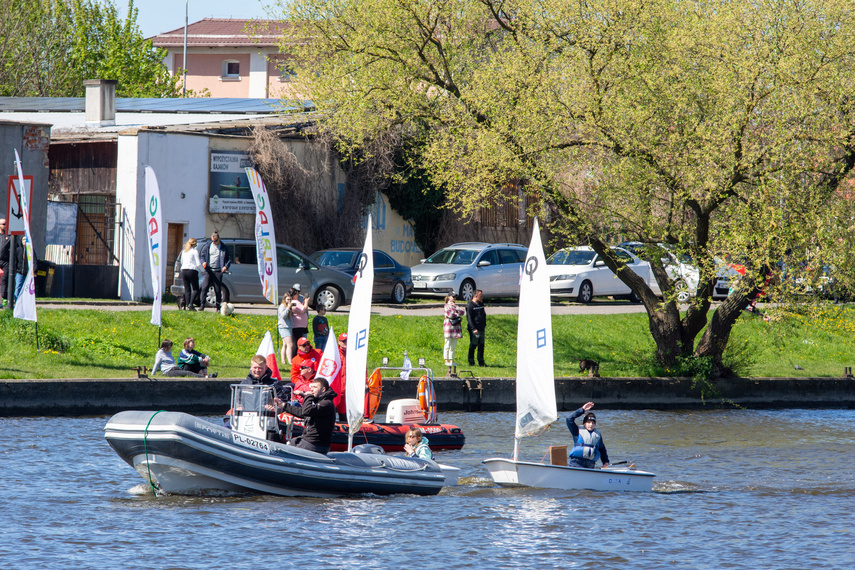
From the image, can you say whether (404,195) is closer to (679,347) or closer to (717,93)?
(679,347)

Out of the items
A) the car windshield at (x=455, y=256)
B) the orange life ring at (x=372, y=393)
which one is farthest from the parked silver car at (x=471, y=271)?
the orange life ring at (x=372, y=393)

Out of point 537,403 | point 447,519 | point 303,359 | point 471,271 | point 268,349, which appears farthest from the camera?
point 471,271

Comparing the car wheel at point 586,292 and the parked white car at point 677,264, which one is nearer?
the parked white car at point 677,264

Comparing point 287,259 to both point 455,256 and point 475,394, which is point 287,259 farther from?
point 475,394

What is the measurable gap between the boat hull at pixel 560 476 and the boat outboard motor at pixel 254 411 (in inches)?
119

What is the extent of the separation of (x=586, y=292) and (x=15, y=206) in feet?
57.1

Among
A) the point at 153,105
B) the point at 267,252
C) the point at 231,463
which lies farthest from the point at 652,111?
the point at 153,105

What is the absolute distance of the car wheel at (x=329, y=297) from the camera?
27938mm

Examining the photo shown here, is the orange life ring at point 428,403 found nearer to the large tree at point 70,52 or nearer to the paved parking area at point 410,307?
the paved parking area at point 410,307

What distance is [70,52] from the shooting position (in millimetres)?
56406

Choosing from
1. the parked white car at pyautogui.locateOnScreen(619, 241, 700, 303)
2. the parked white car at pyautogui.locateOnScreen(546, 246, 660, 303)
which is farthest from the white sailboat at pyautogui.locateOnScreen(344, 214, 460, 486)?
the parked white car at pyautogui.locateOnScreen(546, 246, 660, 303)

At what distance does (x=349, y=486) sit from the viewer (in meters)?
15.1

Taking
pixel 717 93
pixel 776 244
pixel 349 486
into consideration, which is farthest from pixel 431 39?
pixel 349 486

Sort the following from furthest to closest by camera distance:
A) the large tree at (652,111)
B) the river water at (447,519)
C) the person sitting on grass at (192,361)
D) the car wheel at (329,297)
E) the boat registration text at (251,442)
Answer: the car wheel at (329,297), the large tree at (652,111), the person sitting on grass at (192,361), the boat registration text at (251,442), the river water at (447,519)
